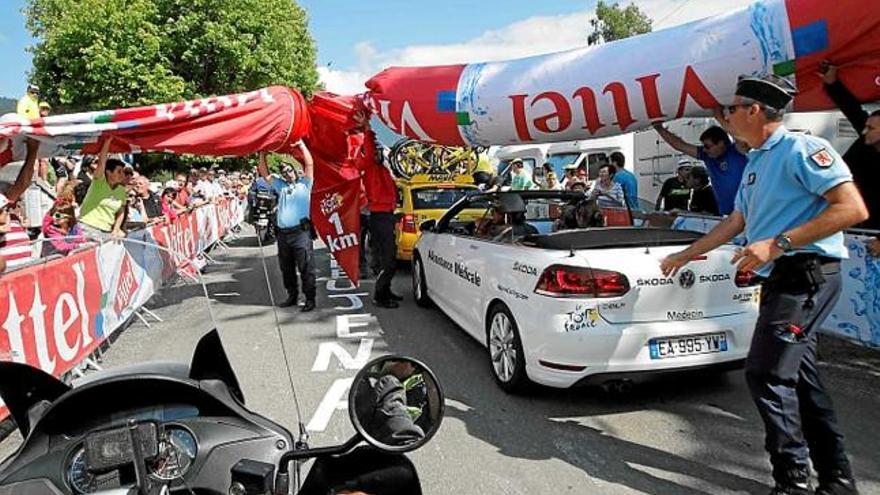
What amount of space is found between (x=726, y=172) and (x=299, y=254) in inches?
195

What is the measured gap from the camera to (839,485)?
3096mm

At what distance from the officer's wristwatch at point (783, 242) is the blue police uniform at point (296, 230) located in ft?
20.2

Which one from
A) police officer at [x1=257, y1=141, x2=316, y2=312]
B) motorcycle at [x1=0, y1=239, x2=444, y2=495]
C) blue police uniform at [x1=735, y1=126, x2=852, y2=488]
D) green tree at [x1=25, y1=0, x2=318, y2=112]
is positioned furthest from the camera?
green tree at [x1=25, y1=0, x2=318, y2=112]

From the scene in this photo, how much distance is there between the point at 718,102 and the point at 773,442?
3.14 m

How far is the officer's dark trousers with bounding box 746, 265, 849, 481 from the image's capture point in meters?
3.00

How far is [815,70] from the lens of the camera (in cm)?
500

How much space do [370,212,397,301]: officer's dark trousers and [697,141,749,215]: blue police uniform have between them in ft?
12.7

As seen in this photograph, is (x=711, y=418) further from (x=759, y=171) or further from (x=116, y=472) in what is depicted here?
(x=116, y=472)

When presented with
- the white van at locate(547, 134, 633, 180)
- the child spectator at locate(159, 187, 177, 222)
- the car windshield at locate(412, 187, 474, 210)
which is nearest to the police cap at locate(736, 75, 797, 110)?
the car windshield at locate(412, 187, 474, 210)

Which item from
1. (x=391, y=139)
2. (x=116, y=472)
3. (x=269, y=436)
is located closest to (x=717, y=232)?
(x=269, y=436)

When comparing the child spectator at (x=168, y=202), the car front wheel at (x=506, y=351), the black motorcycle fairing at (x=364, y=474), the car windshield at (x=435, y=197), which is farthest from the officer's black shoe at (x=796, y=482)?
the child spectator at (x=168, y=202)

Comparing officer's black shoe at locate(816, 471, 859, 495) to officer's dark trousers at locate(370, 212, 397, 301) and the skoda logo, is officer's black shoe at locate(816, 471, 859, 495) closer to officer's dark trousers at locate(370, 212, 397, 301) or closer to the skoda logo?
the skoda logo

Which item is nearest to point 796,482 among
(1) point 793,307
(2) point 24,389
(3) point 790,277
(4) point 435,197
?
(1) point 793,307

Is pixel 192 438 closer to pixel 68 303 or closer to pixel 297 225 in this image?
pixel 68 303
